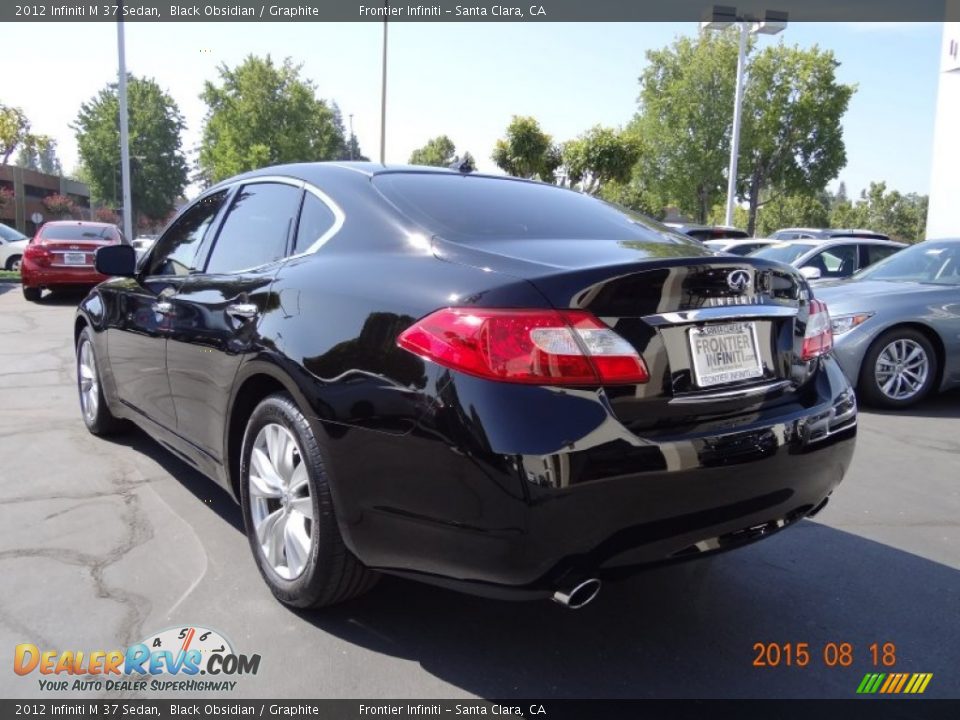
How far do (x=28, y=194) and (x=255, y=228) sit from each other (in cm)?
7680

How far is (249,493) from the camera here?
2.88 m

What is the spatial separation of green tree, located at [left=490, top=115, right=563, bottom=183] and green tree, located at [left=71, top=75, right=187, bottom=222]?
156 feet

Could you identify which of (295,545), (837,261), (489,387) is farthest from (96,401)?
(837,261)

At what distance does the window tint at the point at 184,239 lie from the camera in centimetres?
377

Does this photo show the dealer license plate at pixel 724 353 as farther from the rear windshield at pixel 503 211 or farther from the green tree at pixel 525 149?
the green tree at pixel 525 149

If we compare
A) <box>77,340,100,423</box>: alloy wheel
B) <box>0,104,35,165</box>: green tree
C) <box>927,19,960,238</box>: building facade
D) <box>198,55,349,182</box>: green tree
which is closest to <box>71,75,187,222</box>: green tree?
<box>0,104,35,165</box>: green tree

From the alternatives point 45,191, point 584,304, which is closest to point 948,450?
point 584,304

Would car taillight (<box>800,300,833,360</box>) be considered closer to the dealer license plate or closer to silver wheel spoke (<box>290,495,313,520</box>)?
the dealer license plate

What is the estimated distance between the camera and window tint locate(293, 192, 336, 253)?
2.87 meters

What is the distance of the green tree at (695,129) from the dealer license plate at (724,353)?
48022mm

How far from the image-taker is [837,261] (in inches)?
397

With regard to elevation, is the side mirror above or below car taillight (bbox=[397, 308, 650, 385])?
above

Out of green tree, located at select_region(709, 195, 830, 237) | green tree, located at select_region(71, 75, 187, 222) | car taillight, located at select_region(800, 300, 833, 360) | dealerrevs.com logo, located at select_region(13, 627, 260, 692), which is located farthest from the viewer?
green tree, located at select_region(71, 75, 187, 222)

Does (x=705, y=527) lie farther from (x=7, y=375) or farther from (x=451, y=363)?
(x=7, y=375)
